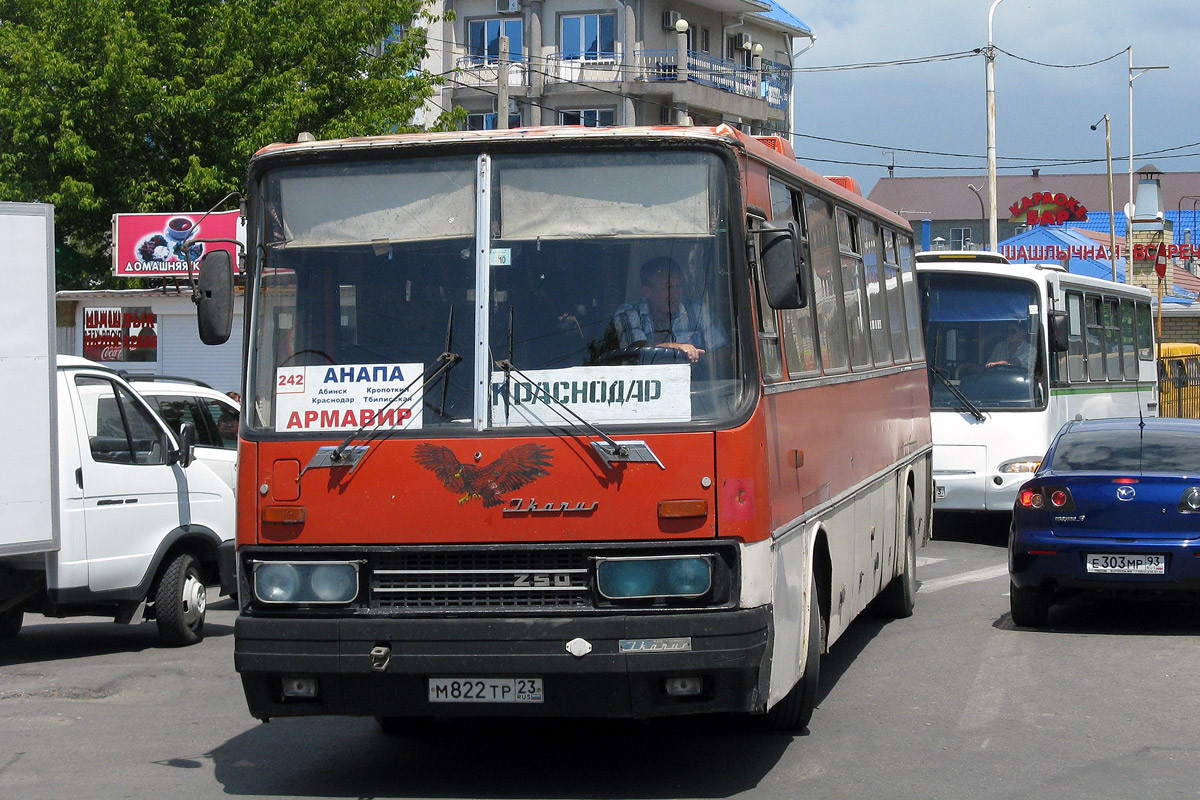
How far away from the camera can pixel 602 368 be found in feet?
20.7

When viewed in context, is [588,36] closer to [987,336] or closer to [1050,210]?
[987,336]

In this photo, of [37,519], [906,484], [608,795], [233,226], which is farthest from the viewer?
[233,226]

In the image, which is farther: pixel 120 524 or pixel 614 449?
pixel 120 524

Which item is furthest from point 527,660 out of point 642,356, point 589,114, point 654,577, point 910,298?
point 589,114

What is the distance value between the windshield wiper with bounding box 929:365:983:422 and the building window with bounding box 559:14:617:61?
34.0 m

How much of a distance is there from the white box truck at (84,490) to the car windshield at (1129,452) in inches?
240

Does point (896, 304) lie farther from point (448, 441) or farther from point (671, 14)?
point (671, 14)

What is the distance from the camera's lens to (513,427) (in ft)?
20.5

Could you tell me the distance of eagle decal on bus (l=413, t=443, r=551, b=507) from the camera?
6195mm

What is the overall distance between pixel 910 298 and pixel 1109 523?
120 inches


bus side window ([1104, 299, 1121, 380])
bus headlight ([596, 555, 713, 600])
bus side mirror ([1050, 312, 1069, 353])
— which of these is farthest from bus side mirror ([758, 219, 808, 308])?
bus side window ([1104, 299, 1121, 380])

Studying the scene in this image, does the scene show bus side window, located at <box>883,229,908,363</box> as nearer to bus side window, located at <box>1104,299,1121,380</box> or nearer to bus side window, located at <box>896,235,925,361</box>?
bus side window, located at <box>896,235,925,361</box>

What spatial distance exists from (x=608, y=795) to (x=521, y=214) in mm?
2525

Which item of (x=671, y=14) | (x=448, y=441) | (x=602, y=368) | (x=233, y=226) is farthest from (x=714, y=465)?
(x=671, y=14)
